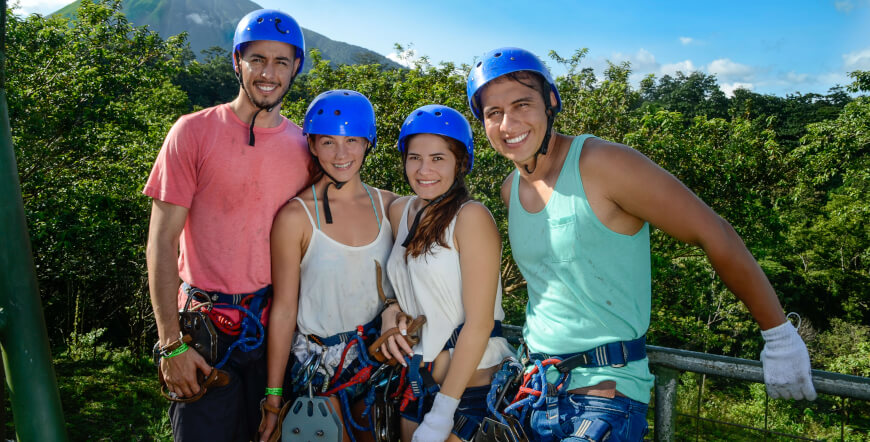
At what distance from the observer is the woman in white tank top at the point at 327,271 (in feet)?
10.4

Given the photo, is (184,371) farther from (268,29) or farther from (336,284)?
(268,29)

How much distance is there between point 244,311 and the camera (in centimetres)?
323

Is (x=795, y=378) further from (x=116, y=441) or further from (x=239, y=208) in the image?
(x=116, y=441)

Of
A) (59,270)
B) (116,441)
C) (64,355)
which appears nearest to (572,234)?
(116,441)

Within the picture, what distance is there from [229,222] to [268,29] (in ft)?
4.02

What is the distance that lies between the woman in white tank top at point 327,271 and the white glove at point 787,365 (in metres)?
2.03

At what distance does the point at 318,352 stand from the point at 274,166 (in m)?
1.19

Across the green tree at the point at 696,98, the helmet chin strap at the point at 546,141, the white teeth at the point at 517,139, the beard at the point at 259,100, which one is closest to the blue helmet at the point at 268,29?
the beard at the point at 259,100

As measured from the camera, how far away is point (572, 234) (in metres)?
2.50

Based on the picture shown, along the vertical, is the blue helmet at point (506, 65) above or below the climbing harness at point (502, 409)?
above

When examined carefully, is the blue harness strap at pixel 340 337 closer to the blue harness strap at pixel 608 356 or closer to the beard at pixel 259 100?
the blue harness strap at pixel 608 356

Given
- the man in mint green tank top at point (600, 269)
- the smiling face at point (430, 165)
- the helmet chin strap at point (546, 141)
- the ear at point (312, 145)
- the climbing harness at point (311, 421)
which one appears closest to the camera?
the man in mint green tank top at point (600, 269)

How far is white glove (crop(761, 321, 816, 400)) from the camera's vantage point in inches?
86.7

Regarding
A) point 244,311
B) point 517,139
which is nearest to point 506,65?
point 517,139
